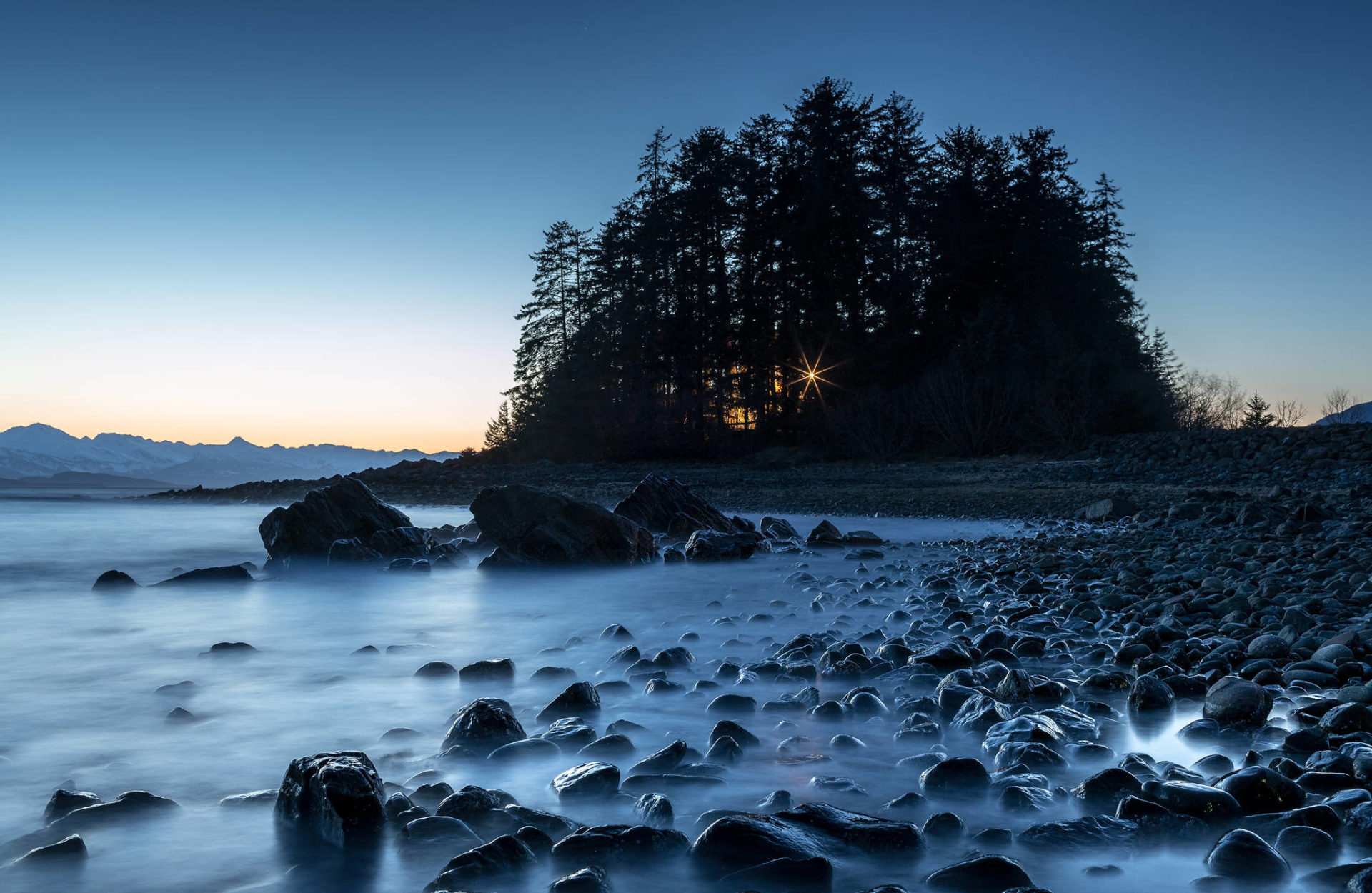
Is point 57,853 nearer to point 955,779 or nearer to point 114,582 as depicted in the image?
point 955,779

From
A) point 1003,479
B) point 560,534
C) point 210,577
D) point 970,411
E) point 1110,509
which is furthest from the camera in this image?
point 970,411

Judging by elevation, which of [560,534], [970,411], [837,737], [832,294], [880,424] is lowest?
[837,737]

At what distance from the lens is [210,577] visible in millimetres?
6719

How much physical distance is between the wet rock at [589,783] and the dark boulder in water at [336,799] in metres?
0.44

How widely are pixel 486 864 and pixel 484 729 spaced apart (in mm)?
917

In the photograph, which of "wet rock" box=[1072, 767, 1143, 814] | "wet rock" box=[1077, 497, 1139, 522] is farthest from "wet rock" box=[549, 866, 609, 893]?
"wet rock" box=[1077, 497, 1139, 522]

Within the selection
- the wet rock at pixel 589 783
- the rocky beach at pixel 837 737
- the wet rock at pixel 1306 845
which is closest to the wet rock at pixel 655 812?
the rocky beach at pixel 837 737

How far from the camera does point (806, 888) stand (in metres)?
1.58

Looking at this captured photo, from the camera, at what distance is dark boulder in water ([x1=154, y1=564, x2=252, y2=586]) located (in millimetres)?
6664

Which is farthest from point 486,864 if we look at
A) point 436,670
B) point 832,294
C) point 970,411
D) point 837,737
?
point 832,294

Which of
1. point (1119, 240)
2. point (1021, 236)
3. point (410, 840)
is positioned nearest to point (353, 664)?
point (410, 840)

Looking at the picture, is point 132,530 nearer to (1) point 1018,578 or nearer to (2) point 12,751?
(2) point 12,751

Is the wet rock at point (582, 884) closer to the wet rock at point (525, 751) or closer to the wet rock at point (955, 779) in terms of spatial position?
the wet rock at point (525, 751)

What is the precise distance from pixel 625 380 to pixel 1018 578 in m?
25.1
